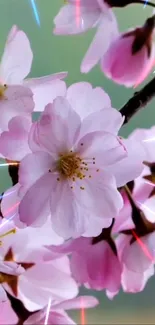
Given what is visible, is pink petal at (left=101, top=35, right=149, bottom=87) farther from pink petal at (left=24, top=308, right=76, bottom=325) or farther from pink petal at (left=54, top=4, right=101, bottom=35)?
pink petal at (left=24, top=308, right=76, bottom=325)

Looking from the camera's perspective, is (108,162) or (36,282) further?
(36,282)

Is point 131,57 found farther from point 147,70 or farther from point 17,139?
point 17,139

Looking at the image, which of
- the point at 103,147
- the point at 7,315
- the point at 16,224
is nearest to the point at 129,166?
the point at 103,147

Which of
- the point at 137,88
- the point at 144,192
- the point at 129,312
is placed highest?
the point at 137,88

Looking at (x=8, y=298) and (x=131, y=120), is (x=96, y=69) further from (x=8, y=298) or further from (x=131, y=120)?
(x=8, y=298)

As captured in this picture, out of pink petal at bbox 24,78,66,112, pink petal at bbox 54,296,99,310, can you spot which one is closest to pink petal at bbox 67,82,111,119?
pink petal at bbox 24,78,66,112

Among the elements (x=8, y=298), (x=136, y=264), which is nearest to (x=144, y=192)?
(x=136, y=264)

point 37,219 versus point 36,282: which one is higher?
point 37,219

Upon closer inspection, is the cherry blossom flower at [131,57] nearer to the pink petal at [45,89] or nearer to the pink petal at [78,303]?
the pink petal at [45,89]
